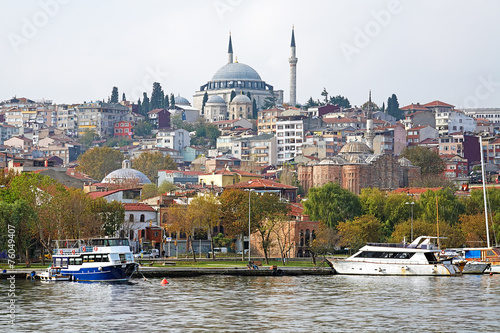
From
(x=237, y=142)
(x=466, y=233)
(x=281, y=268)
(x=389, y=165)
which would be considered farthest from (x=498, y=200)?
(x=237, y=142)

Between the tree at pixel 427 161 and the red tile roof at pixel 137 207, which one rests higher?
the tree at pixel 427 161

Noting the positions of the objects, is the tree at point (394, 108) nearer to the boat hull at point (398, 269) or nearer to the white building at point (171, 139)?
the white building at point (171, 139)

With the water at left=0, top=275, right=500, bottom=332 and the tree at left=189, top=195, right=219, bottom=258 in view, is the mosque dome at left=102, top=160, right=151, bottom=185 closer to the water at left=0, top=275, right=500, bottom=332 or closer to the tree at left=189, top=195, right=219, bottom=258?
the tree at left=189, top=195, right=219, bottom=258

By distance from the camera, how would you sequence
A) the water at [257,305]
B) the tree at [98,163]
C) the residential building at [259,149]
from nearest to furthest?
the water at [257,305]
the tree at [98,163]
the residential building at [259,149]

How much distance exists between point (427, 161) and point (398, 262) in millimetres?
76805

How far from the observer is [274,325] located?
36312 mm

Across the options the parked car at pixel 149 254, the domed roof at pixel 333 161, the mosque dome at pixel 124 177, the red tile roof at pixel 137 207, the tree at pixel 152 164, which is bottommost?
the parked car at pixel 149 254

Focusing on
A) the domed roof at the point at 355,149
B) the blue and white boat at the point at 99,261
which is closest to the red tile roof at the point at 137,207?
the blue and white boat at the point at 99,261

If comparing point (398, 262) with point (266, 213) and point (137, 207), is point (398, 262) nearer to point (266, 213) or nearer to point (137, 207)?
point (266, 213)

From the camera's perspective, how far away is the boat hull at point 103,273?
54969 millimetres

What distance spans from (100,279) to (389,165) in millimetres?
75062

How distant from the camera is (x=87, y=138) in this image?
19275 centimetres

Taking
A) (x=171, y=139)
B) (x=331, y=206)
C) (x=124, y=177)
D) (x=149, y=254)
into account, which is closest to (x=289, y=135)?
(x=171, y=139)

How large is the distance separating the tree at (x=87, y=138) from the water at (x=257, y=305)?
451ft
